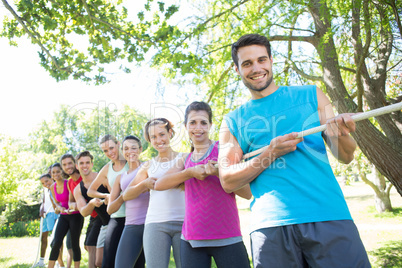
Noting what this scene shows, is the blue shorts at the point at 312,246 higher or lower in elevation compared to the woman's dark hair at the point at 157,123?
lower

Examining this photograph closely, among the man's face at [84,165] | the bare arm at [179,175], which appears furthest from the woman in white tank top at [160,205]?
the man's face at [84,165]

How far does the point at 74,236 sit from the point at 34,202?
59.2ft

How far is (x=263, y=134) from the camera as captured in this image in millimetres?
1704

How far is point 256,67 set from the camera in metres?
1.78

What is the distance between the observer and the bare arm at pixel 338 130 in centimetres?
148

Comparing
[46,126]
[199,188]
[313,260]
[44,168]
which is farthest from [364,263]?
[46,126]

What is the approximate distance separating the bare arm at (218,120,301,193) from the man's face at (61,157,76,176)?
4.55 meters

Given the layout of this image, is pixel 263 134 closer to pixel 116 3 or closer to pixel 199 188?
pixel 199 188

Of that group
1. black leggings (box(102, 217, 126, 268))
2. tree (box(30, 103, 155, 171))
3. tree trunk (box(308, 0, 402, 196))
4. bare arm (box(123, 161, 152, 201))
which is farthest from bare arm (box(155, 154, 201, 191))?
tree (box(30, 103, 155, 171))

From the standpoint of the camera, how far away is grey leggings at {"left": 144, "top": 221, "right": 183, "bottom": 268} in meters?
2.86

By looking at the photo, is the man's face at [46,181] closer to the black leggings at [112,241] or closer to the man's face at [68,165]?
the man's face at [68,165]

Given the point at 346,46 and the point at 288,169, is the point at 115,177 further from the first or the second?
the point at 346,46

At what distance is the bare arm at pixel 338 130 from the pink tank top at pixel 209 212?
3.52 feet

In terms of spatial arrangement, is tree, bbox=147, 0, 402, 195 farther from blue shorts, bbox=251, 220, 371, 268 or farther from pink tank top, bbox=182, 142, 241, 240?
blue shorts, bbox=251, 220, 371, 268
